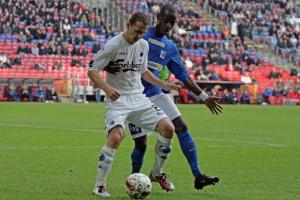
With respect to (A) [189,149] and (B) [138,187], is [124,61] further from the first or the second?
(A) [189,149]

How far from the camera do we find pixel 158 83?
34.7ft

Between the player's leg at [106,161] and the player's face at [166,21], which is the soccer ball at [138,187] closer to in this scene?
the player's leg at [106,161]

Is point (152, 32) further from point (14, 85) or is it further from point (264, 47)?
point (264, 47)

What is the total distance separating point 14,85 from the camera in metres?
48.6

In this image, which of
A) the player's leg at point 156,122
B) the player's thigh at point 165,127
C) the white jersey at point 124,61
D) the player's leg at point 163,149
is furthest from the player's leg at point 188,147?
the white jersey at point 124,61

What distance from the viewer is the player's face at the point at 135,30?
381 inches

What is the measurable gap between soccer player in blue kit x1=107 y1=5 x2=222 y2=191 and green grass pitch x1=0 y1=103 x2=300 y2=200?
33 centimetres

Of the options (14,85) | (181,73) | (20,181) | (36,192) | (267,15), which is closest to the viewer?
(36,192)

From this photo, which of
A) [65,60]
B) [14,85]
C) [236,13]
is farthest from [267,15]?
[14,85]

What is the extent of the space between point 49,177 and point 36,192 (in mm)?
1649

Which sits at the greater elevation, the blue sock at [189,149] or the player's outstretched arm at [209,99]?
the player's outstretched arm at [209,99]

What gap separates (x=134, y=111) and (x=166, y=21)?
1547 mm

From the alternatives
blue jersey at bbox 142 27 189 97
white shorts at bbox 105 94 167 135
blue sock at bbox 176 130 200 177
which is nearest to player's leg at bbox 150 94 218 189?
blue sock at bbox 176 130 200 177

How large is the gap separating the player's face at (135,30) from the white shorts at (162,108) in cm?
134
